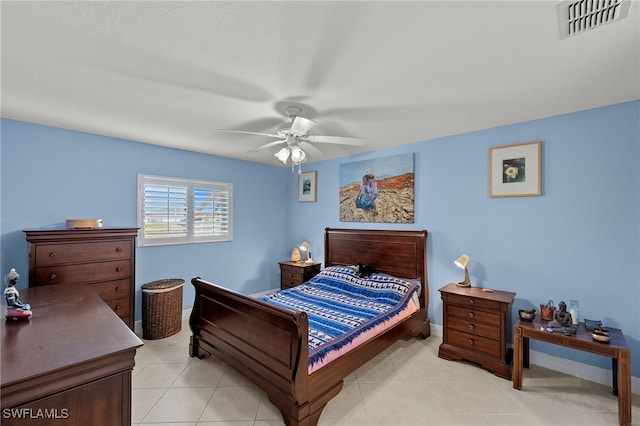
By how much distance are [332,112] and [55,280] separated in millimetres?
3185

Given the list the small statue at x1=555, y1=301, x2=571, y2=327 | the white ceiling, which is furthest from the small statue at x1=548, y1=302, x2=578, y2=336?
the white ceiling

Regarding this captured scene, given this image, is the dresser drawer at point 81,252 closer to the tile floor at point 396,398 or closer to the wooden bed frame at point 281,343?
the wooden bed frame at point 281,343

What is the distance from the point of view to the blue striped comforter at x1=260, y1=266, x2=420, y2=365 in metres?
2.33

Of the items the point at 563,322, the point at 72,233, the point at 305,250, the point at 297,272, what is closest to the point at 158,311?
the point at 72,233

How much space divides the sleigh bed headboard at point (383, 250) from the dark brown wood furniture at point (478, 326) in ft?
1.82

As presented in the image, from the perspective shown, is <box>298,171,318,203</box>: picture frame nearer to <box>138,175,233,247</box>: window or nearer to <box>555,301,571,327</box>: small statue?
<box>138,175,233,247</box>: window

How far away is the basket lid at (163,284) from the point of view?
3416mm

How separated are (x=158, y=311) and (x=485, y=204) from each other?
13.6 feet

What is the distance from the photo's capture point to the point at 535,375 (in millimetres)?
2641

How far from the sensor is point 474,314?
110 inches

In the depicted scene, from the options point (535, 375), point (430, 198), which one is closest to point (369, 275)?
point (430, 198)

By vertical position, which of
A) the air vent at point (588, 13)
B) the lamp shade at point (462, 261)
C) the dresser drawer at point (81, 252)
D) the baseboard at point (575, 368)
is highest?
the air vent at point (588, 13)

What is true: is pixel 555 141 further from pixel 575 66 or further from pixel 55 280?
pixel 55 280

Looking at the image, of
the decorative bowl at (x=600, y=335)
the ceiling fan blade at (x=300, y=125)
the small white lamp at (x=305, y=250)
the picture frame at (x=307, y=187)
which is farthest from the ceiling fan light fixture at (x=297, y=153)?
the decorative bowl at (x=600, y=335)
